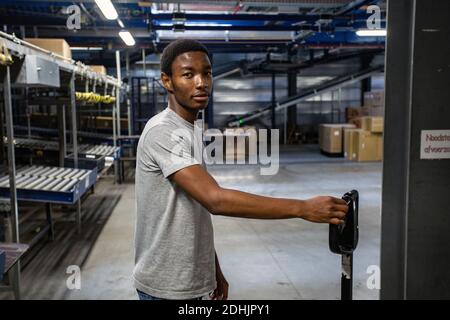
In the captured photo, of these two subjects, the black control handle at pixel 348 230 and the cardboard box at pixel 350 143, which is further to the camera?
the cardboard box at pixel 350 143

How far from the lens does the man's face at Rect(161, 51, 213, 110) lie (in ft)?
5.15

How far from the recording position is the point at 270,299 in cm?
380

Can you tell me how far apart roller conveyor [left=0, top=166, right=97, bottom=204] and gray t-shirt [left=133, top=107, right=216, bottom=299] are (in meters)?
2.99

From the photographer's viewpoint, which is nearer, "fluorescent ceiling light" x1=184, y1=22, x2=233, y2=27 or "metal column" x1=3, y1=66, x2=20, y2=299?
"metal column" x1=3, y1=66, x2=20, y2=299

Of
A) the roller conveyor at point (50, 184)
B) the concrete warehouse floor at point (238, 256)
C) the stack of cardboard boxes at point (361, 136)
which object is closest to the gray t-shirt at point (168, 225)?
the concrete warehouse floor at point (238, 256)

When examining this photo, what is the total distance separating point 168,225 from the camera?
1560 mm

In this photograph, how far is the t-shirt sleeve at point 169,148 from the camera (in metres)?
1.46

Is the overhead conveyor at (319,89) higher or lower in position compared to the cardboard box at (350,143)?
higher

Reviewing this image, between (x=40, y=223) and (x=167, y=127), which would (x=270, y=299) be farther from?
(x=40, y=223)

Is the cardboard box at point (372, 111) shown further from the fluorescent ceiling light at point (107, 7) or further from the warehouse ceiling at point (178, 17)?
the fluorescent ceiling light at point (107, 7)

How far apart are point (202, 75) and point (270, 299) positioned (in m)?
2.78
